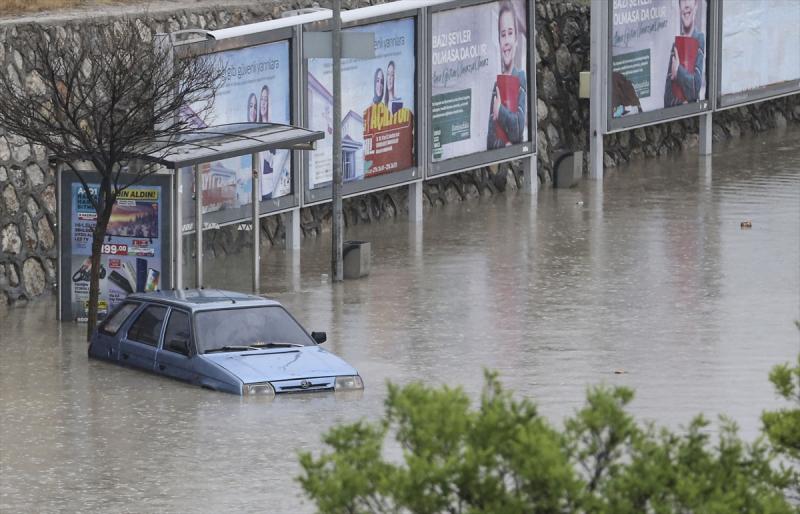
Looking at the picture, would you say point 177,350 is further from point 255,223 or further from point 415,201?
point 415,201

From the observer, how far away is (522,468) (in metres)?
6.87

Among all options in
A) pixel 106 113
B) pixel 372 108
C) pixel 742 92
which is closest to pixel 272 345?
pixel 106 113

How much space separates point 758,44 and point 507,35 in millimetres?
8137

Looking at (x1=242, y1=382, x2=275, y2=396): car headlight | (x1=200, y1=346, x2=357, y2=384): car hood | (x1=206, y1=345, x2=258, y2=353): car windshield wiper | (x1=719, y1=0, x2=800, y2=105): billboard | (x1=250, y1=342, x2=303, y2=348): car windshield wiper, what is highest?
(x1=719, y1=0, x2=800, y2=105): billboard

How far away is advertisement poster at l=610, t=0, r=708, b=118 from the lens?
32.8 meters

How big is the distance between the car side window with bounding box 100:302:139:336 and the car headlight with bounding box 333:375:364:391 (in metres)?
2.64

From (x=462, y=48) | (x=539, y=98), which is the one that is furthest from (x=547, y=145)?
(x=462, y=48)

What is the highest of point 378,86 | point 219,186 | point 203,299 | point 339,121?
point 378,86

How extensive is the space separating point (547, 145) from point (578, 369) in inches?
639

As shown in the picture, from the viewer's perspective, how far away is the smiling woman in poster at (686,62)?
3412cm

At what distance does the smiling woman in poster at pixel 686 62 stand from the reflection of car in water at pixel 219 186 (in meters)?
12.4

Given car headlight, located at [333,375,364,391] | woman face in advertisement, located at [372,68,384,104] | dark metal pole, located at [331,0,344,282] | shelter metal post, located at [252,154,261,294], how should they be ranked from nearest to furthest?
car headlight, located at [333,375,364,391], shelter metal post, located at [252,154,261,294], dark metal pole, located at [331,0,344,282], woman face in advertisement, located at [372,68,384,104]

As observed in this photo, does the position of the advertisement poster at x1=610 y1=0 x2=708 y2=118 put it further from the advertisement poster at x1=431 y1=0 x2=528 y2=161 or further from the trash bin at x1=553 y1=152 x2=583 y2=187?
the advertisement poster at x1=431 y1=0 x2=528 y2=161

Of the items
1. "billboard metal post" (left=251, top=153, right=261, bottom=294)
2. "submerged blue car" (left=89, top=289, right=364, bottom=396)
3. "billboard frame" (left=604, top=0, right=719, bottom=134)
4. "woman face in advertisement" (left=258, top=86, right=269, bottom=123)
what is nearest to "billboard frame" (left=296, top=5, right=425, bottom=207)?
"woman face in advertisement" (left=258, top=86, right=269, bottom=123)
